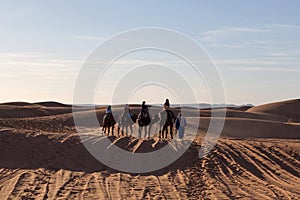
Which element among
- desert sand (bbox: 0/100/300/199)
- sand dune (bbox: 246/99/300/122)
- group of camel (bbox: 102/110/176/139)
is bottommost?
desert sand (bbox: 0/100/300/199)

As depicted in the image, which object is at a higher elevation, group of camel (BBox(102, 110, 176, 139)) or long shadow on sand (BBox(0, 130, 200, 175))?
group of camel (BBox(102, 110, 176, 139))

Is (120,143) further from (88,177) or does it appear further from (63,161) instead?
(88,177)

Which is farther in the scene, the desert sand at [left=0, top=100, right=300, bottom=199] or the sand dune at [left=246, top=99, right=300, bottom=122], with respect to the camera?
the sand dune at [left=246, top=99, right=300, bottom=122]

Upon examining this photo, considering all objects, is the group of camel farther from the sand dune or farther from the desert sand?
the sand dune

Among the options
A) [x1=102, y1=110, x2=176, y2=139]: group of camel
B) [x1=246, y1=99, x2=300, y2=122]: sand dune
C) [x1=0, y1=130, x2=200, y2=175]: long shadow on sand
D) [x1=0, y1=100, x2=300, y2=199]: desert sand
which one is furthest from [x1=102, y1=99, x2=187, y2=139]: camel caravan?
[x1=246, y1=99, x2=300, y2=122]: sand dune

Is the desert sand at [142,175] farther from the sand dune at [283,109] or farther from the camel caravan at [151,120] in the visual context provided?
the sand dune at [283,109]

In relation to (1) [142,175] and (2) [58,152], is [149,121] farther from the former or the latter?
(1) [142,175]

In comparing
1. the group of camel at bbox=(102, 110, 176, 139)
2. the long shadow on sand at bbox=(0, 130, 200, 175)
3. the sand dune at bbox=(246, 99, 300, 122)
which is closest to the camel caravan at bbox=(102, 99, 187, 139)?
the group of camel at bbox=(102, 110, 176, 139)

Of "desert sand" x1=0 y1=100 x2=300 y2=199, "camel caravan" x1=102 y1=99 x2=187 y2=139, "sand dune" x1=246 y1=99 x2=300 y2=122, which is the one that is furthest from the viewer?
"sand dune" x1=246 y1=99 x2=300 y2=122

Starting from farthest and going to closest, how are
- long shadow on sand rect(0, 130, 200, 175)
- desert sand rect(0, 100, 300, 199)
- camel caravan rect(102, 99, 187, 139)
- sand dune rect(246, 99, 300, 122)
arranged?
sand dune rect(246, 99, 300, 122) → camel caravan rect(102, 99, 187, 139) → long shadow on sand rect(0, 130, 200, 175) → desert sand rect(0, 100, 300, 199)

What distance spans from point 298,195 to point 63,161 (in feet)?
28.7

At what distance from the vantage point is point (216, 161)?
20328 millimetres

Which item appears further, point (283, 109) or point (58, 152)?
point (283, 109)

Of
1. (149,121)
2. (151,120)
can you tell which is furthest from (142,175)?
(151,120)
